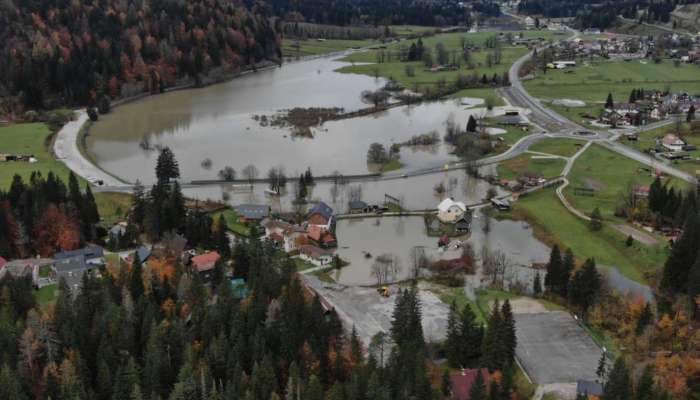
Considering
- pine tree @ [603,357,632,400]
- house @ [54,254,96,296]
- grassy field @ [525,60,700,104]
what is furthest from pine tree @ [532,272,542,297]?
grassy field @ [525,60,700,104]

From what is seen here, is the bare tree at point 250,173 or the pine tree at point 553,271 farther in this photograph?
the bare tree at point 250,173

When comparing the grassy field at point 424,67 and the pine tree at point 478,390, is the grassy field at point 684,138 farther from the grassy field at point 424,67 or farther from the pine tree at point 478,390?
the pine tree at point 478,390

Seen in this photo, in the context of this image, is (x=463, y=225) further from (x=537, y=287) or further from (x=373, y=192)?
(x=537, y=287)

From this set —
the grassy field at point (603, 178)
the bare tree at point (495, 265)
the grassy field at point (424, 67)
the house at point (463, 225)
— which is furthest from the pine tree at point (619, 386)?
the grassy field at point (424, 67)

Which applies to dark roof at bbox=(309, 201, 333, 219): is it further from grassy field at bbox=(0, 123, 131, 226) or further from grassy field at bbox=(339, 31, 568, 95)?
grassy field at bbox=(339, 31, 568, 95)

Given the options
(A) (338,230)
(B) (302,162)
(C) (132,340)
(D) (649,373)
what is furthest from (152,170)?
(D) (649,373)

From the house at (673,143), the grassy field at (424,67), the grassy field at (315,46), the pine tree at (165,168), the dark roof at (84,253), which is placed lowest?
the dark roof at (84,253)

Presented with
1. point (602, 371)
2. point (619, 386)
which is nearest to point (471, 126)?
point (602, 371)
